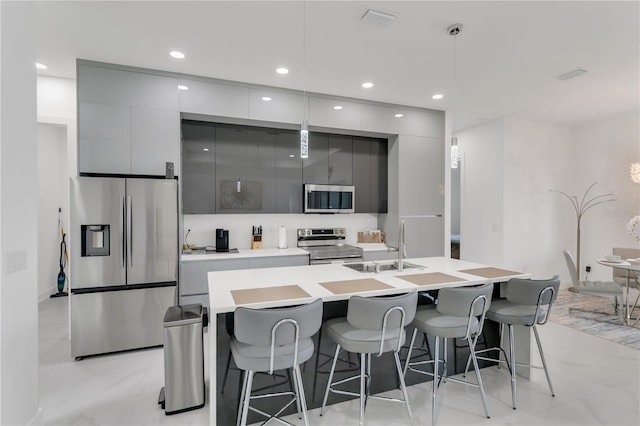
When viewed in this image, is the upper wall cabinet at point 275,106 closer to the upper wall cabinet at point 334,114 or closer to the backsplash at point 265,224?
the upper wall cabinet at point 334,114

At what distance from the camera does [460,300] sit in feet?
6.66

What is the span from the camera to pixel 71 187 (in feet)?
9.41

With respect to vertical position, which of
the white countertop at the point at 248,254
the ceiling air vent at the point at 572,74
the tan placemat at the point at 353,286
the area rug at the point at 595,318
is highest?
the ceiling air vent at the point at 572,74

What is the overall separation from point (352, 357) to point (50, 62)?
394 centimetres

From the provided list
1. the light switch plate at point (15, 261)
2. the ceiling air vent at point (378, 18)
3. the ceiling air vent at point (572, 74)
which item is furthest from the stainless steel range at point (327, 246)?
the ceiling air vent at point (572, 74)

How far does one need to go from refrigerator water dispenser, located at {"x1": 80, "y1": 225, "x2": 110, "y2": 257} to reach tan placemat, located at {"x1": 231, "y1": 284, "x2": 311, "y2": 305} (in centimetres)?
179

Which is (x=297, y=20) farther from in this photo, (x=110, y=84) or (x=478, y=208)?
(x=478, y=208)

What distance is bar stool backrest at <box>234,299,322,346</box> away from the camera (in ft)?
5.19

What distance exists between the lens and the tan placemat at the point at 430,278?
2.23 metres

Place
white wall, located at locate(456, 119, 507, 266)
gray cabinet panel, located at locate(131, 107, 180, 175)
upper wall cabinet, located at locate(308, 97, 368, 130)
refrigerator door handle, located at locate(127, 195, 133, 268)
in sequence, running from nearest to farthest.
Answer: refrigerator door handle, located at locate(127, 195, 133, 268) → gray cabinet panel, located at locate(131, 107, 180, 175) → upper wall cabinet, located at locate(308, 97, 368, 130) → white wall, located at locate(456, 119, 507, 266)

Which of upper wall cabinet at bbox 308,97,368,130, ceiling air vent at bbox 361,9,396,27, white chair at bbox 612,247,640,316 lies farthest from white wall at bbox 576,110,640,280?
ceiling air vent at bbox 361,9,396,27

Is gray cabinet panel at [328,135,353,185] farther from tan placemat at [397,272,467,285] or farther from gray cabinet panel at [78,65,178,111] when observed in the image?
tan placemat at [397,272,467,285]

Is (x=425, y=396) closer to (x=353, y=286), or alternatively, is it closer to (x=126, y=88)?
(x=353, y=286)

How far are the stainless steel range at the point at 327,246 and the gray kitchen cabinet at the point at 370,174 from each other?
51cm
